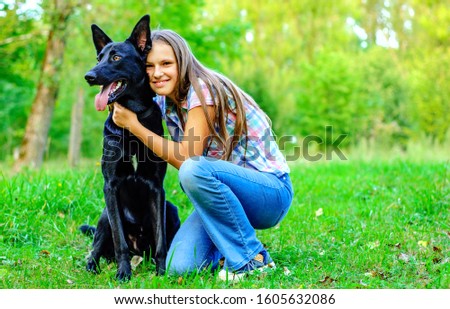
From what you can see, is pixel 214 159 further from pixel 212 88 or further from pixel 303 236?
pixel 303 236

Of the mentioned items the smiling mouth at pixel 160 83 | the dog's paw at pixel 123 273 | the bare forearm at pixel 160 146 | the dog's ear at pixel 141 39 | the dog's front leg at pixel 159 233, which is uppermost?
the dog's ear at pixel 141 39

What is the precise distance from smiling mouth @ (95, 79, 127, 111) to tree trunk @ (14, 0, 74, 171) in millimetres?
8166

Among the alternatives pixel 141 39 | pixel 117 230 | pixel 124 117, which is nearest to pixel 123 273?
pixel 117 230

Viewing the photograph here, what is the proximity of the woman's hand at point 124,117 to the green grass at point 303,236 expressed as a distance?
929 millimetres

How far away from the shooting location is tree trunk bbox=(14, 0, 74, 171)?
10.8m

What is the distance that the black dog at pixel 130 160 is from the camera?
3209 millimetres

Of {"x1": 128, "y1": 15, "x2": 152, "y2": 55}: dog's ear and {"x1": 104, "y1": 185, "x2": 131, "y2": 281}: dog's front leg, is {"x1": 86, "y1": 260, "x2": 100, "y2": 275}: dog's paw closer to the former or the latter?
{"x1": 104, "y1": 185, "x2": 131, "y2": 281}: dog's front leg

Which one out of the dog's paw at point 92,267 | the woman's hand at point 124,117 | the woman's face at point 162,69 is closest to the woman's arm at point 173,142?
the woman's hand at point 124,117

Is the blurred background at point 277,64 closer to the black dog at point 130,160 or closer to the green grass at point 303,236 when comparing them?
the green grass at point 303,236

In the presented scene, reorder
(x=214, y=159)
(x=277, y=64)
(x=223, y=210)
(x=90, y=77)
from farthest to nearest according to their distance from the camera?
(x=277, y=64)
(x=214, y=159)
(x=223, y=210)
(x=90, y=77)

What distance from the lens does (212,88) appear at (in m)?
3.25

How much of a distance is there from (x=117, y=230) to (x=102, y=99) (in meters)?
0.83
